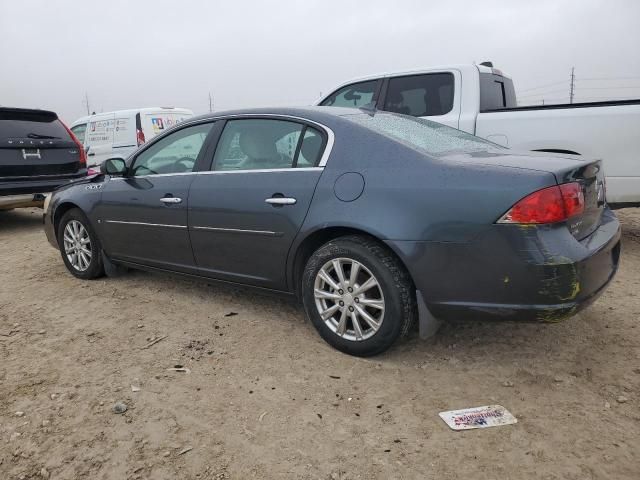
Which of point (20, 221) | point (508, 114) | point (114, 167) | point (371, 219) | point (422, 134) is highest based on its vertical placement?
point (508, 114)

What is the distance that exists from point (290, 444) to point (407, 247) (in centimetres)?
112

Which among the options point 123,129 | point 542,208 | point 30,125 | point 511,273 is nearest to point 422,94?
point 542,208

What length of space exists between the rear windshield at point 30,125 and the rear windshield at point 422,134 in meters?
5.75

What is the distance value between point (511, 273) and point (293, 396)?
1240 millimetres

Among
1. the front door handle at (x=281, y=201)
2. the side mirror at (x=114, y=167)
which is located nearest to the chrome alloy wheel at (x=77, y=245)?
the side mirror at (x=114, y=167)

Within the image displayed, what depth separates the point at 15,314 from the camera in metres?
3.92

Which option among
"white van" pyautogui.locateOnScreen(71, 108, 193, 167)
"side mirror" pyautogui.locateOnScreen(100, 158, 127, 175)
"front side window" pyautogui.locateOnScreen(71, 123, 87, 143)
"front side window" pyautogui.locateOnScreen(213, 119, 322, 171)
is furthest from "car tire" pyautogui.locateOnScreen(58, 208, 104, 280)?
"front side window" pyautogui.locateOnScreen(71, 123, 87, 143)

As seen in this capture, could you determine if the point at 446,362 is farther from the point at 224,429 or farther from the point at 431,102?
the point at 431,102

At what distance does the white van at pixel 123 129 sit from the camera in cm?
1070

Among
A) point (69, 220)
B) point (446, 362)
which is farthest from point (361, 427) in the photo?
point (69, 220)

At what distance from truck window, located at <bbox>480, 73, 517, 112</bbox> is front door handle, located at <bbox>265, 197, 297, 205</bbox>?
3.48 metres

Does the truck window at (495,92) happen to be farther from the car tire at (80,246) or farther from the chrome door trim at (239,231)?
the car tire at (80,246)

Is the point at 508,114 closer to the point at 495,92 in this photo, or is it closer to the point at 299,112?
the point at 495,92

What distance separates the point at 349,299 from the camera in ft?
9.65
